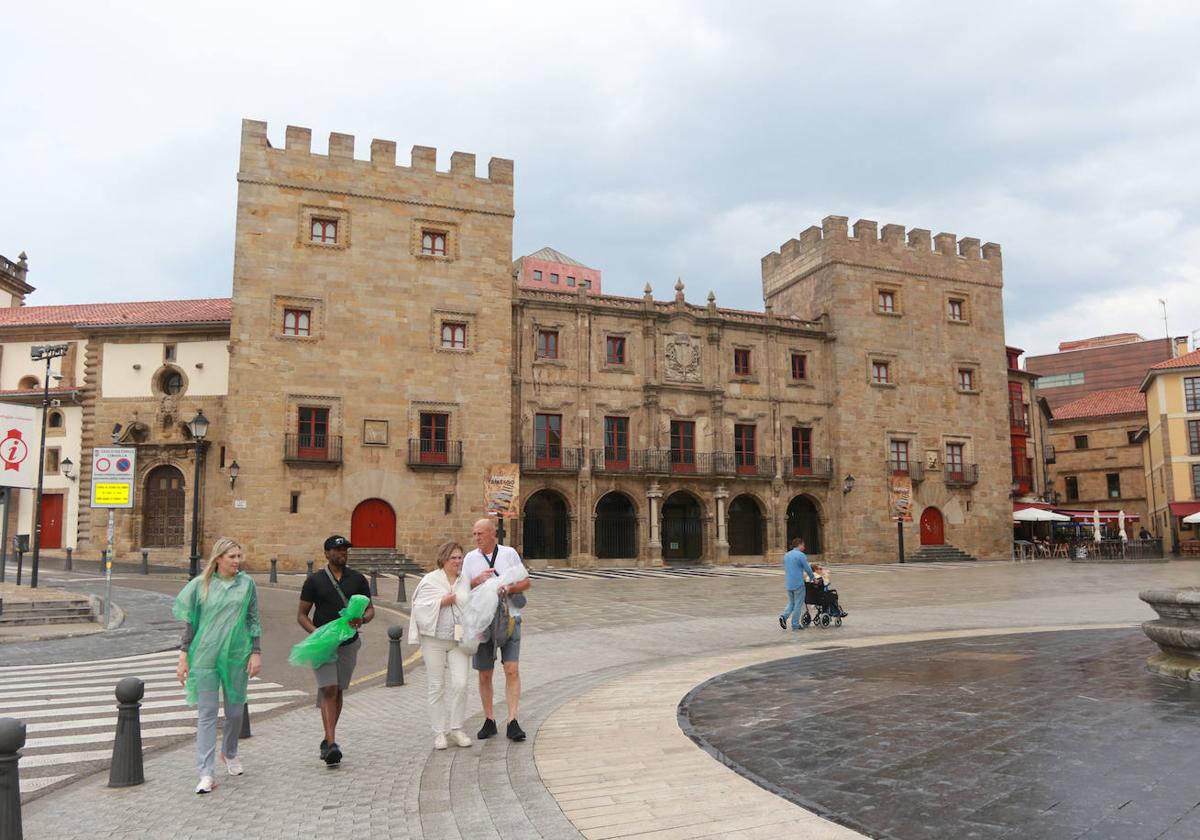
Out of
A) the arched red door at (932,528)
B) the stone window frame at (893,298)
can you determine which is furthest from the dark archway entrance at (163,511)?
the arched red door at (932,528)

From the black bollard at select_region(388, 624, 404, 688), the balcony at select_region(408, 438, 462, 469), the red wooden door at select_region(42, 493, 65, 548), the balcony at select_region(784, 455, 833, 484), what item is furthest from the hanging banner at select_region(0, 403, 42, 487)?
the balcony at select_region(784, 455, 833, 484)

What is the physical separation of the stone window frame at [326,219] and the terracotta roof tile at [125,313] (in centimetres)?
438

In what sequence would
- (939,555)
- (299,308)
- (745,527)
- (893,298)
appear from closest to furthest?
1. (299,308)
2. (939,555)
3. (745,527)
4. (893,298)

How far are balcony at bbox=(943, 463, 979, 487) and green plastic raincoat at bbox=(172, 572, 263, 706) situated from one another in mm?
38478

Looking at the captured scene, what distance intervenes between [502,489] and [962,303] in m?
25.4

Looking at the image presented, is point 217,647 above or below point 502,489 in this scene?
below

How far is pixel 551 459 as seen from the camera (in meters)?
34.2

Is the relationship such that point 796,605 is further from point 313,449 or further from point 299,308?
point 299,308

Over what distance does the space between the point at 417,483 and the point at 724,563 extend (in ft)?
43.3

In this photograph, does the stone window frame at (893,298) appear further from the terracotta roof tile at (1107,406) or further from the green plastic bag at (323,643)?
the green plastic bag at (323,643)

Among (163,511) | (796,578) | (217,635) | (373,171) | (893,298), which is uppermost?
(373,171)

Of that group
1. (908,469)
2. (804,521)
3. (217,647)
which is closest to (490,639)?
(217,647)

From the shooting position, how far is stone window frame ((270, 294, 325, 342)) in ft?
97.2

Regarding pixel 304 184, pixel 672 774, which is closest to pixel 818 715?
pixel 672 774
